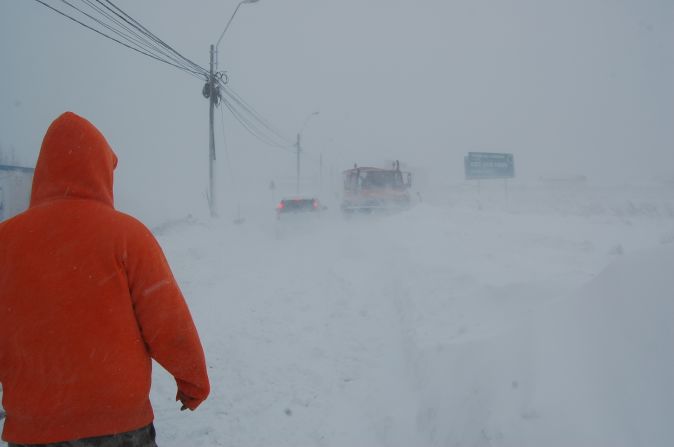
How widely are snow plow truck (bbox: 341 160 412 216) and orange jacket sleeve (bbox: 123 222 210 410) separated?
52.3ft

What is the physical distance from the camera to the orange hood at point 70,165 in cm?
163

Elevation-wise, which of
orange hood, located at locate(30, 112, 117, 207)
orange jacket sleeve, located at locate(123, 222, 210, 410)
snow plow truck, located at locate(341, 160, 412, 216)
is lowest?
orange jacket sleeve, located at locate(123, 222, 210, 410)

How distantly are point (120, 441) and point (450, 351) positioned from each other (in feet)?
9.44

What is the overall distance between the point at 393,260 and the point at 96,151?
706 cm

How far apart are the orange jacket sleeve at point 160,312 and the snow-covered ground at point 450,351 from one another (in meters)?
1.97

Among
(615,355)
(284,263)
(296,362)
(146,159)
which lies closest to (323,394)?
(296,362)

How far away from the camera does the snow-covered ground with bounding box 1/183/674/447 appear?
230cm

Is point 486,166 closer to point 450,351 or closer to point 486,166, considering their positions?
point 486,166

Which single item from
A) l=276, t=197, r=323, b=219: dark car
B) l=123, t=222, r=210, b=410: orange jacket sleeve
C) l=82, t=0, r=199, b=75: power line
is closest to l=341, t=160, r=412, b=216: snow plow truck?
l=276, t=197, r=323, b=219: dark car

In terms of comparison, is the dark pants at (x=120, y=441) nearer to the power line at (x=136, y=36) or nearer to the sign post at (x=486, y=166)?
the power line at (x=136, y=36)

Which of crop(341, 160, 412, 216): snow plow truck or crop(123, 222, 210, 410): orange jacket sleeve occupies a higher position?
crop(341, 160, 412, 216): snow plow truck

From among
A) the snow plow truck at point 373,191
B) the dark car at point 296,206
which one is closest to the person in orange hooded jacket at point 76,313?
the dark car at point 296,206

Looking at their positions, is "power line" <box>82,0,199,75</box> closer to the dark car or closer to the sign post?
the dark car

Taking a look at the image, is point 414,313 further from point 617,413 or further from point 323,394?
point 617,413
